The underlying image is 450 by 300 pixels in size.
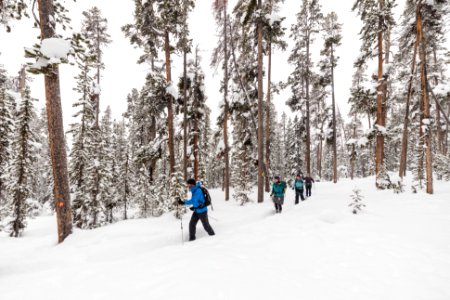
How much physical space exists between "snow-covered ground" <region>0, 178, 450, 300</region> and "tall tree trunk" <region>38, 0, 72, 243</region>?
0.74m

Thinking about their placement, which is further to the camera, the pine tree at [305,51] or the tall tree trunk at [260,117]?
the pine tree at [305,51]

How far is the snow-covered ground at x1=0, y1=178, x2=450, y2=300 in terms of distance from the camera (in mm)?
3750

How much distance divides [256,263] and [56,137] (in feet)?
21.7

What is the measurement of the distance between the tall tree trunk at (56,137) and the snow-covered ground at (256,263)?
2.43 feet

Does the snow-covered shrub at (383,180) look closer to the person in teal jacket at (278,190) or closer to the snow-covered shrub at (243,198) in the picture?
the person in teal jacket at (278,190)

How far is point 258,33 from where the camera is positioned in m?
15.0

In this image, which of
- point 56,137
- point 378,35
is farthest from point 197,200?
point 378,35

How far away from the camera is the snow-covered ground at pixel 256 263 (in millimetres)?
3750

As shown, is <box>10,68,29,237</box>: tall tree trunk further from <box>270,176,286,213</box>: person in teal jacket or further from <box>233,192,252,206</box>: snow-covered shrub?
<box>270,176,286,213</box>: person in teal jacket

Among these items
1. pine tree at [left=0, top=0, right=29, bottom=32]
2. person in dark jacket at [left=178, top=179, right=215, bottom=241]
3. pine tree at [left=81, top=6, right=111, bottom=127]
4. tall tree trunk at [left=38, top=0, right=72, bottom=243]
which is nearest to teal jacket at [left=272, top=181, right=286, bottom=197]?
person in dark jacket at [left=178, top=179, right=215, bottom=241]

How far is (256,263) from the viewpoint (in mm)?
4793

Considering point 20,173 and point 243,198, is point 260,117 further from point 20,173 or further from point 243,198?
point 20,173

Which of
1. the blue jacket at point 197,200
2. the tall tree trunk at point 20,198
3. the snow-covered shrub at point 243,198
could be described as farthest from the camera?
the tall tree trunk at point 20,198

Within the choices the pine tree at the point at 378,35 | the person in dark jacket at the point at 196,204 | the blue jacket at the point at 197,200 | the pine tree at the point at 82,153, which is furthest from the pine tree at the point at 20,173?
the pine tree at the point at 378,35
